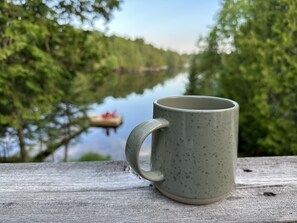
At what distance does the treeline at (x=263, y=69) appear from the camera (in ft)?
8.90

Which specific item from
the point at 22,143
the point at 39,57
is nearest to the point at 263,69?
the point at 39,57

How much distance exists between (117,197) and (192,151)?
0.48 ft

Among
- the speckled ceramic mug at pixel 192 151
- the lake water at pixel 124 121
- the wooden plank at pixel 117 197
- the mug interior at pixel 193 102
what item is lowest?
the lake water at pixel 124 121

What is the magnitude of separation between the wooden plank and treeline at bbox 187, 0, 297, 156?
2.46 metres

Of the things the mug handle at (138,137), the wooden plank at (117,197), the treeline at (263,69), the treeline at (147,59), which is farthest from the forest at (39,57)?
the treeline at (147,59)

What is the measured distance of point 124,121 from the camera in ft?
25.3

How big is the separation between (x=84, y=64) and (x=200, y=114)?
213cm

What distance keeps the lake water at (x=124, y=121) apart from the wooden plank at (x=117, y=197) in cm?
371

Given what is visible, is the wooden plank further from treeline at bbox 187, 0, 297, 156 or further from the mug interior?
treeline at bbox 187, 0, 297, 156

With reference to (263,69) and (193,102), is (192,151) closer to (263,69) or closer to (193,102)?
(193,102)

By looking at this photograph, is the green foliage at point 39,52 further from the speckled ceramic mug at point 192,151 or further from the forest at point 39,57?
the speckled ceramic mug at point 192,151

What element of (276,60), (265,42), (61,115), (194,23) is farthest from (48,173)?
(194,23)

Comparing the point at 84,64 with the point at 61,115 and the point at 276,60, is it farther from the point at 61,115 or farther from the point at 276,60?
the point at 276,60

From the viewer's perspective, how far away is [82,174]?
1.68 ft
